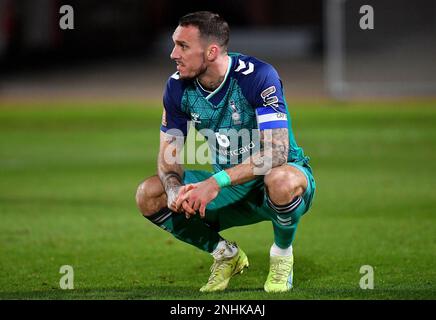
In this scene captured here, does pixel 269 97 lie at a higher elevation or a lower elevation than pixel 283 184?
higher

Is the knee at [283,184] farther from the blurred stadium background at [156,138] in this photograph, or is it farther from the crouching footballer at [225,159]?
the blurred stadium background at [156,138]

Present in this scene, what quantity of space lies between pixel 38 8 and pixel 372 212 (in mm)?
20813

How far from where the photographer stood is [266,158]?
6.26 m

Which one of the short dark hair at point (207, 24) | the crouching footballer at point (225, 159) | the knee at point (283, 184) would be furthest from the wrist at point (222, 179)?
the short dark hair at point (207, 24)

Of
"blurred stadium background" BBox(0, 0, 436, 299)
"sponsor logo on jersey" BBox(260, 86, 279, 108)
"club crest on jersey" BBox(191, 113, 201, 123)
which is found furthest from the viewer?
"blurred stadium background" BBox(0, 0, 436, 299)

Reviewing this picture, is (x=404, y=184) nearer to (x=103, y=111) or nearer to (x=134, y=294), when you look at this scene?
(x=134, y=294)

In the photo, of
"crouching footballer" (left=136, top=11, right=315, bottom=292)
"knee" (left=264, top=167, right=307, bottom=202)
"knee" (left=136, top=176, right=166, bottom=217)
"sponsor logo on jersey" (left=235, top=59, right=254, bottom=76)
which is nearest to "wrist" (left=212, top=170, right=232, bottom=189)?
"crouching footballer" (left=136, top=11, right=315, bottom=292)

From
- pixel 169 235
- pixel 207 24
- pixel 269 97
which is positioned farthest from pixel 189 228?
pixel 169 235

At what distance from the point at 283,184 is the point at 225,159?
0.76m

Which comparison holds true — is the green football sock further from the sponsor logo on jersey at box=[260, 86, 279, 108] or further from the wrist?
the sponsor logo on jersey at box=[260, 86, 279, 108]

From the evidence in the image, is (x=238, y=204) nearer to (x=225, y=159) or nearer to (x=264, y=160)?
(x=225, y=159)

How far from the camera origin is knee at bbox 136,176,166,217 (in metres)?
6.56

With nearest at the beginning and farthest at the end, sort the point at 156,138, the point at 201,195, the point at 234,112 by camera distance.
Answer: the point at 201,195 → the point at 234,112 → the point at 156,138

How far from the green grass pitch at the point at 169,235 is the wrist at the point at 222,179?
0.70 m
